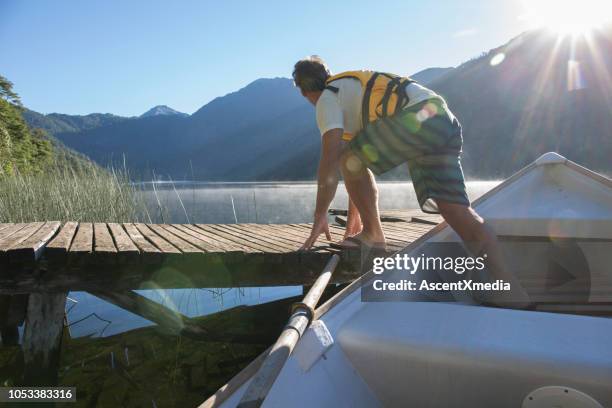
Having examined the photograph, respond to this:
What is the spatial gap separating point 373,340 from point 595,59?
103442 millimetres

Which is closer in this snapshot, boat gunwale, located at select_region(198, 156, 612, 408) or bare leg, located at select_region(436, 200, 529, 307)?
boat gunwale, located at select_region(198, 156, 612, 408)

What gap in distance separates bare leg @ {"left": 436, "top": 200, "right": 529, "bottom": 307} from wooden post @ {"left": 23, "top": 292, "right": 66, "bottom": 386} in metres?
3.12

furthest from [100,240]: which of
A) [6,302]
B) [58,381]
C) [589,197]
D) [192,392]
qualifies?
[589,197]

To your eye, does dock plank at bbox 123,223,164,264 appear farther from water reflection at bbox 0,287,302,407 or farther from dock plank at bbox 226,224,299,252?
dock plank at bbox 226,224,299,252

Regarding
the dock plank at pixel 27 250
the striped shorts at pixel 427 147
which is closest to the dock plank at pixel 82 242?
the dock plank at pixel 27 250

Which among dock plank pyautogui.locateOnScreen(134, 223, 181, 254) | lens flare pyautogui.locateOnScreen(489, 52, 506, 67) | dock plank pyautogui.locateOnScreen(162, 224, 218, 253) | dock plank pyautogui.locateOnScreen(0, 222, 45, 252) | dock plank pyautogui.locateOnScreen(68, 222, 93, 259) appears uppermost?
lens flare pyautogui.locateOnScreen(489, 52, 506, 67)

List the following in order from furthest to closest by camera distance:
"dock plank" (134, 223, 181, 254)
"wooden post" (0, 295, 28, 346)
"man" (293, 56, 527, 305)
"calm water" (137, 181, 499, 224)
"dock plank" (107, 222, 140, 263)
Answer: "calm water" (137, 181, 499, 224), "wooden post" (0, 295, 28, 346), "dock plank" (134, 223, 181, 254), "dock plank" (107, 222, 140, 263), "man" (293, 56, 527, 305)

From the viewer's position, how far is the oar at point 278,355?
3.78 feet

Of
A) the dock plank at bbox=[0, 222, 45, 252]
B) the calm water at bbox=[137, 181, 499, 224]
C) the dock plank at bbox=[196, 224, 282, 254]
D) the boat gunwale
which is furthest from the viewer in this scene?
the calm water at bbox=[137, 181, 499, 224]

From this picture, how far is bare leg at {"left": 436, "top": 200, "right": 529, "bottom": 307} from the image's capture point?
1.98 meters

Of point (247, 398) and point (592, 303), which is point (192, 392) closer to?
point (247, 398)

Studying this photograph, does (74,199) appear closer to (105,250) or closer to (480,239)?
(105,250)

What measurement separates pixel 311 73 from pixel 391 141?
885 millimetres

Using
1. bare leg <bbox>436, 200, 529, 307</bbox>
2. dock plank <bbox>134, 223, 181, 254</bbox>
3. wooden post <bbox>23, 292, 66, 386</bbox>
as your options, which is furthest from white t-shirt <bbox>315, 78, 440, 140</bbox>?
wooden post <bbox>23, 292, 66, 386</bbox>
